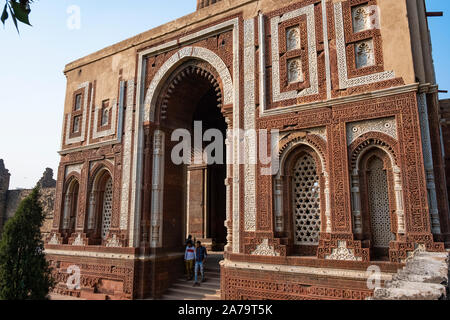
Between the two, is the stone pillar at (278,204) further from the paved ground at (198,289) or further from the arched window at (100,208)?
the arched window at (100,208)

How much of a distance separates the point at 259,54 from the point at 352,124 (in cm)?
258

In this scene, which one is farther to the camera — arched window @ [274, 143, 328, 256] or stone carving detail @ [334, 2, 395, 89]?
arched window @ [274, 143, 328, 256]

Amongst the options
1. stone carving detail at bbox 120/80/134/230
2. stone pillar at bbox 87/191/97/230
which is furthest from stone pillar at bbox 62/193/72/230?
stone carving detail at bbox 120/80/134/230

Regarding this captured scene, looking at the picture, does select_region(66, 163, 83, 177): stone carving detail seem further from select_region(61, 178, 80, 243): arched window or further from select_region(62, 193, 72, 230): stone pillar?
select_region(62, 193, 72, 230): stone pillar

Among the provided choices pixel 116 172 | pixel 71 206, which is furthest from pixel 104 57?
pixel 71 206

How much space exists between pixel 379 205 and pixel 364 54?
279 centimetres

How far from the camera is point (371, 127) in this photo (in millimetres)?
5902

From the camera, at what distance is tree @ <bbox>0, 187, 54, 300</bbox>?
189 inches

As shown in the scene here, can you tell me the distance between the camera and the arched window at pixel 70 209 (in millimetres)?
10188

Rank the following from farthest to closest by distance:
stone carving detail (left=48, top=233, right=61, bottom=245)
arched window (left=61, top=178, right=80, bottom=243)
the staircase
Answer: arched window (left=61, top=178, right=80, bottom=243)
stone carving detail (left=48, top=233, right=61, bottom=245)
the staircase

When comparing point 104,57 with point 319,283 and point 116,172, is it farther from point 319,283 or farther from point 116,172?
point 319,283

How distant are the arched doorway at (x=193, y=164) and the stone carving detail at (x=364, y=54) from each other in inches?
121

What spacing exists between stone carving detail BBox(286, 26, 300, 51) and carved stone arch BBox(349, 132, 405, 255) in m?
2.47

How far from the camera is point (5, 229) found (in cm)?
498
